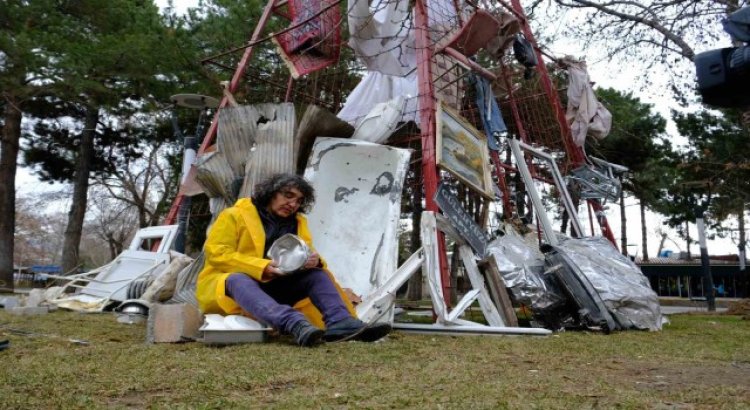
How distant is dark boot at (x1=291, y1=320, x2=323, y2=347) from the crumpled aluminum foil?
393mm

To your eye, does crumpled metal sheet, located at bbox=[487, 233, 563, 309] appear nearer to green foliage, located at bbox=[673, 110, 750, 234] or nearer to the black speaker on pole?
the black speaker on pole

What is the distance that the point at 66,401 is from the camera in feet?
5.17

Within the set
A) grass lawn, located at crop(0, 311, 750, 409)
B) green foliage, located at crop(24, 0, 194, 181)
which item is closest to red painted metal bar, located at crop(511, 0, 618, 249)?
grass lawn, located at crop(0, 311, 750, 409)

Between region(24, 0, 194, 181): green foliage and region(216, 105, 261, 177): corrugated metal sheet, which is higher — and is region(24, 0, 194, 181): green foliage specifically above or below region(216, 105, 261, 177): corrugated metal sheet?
above

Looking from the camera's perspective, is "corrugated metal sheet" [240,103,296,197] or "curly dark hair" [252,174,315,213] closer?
"curly dark hair" [252,174,315,213]

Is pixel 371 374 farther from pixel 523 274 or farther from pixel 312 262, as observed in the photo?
pixel 523 274

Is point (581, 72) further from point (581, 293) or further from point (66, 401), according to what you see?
point (66, 401)

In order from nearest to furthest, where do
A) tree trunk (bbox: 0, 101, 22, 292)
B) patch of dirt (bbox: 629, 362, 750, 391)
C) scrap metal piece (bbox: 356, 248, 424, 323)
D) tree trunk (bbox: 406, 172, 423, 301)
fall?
patch of dirt (bbox: 629, 362, 750, 391) < scrap metal piece (bbox: 356, 248, 424, 323) < tree trunk (bbox: 406, 172, 423, 301) < tree trunk (bbox: 0, 101, 22, 292)

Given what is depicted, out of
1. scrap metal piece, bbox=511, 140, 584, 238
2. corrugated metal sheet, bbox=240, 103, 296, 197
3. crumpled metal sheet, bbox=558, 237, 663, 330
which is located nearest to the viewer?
crumpled metal sheet, bbox=558, 237, 663, 330

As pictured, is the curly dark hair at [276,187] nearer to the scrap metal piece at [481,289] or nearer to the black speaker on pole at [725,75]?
the scrap metal piece at [481,289]

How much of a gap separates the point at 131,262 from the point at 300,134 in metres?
2.98

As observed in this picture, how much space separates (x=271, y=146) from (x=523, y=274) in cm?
222

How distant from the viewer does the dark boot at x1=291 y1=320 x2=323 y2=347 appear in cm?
268

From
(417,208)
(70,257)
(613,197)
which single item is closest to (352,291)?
(613,197)
